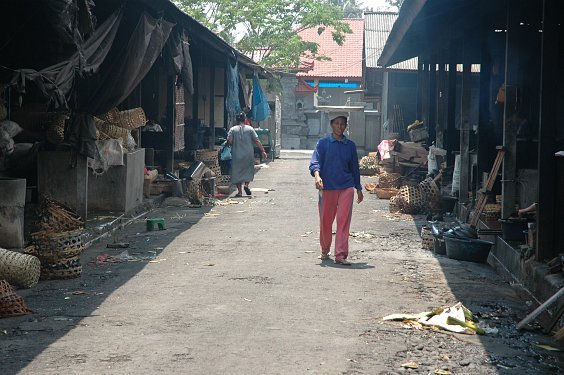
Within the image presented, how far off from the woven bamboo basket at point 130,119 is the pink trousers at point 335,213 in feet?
17.4

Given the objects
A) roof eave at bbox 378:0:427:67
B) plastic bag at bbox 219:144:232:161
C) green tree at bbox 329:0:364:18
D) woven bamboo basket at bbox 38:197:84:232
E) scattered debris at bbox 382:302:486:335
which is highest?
green tree at bbox 329:0:364:18

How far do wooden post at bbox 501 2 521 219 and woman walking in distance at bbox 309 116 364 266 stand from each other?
6.80 ft

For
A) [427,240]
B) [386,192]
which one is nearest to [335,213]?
[427,240]

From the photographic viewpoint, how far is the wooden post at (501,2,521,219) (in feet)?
41.4

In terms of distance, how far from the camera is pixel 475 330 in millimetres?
7879

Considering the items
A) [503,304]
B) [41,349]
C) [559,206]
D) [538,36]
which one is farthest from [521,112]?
[41,349]

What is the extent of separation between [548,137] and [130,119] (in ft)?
27.5

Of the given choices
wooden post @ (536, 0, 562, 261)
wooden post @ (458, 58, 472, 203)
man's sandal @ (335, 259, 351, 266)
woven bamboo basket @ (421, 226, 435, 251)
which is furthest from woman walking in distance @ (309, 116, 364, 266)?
wooden post @ (458, 58, 472, 203)

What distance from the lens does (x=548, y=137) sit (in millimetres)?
10266

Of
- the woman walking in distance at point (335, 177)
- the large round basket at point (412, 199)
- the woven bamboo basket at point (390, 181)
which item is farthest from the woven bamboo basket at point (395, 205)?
the woman walking in distance at point (335, 177)

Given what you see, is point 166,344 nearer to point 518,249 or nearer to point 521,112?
point 518,249

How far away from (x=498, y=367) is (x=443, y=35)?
14.3m

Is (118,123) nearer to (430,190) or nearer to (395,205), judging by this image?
(395,205)

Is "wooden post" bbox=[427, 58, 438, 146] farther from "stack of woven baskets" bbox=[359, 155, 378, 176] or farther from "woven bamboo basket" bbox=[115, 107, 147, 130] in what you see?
"woven bamboo basket" bbox=[115, 107, 147, 130]
